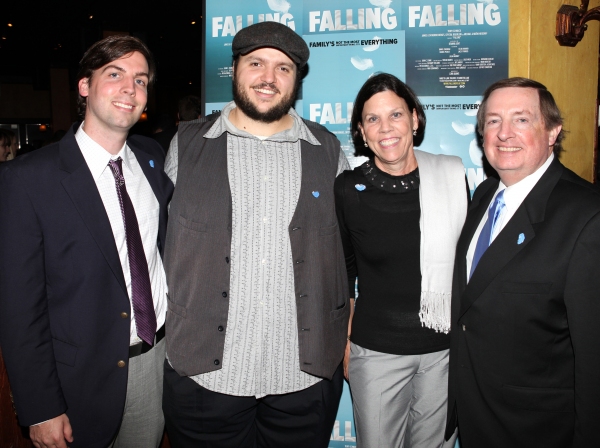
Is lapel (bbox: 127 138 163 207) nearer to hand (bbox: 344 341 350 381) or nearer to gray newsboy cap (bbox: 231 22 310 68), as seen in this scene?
gray newsboy cap (bbox: 231 22 310 68)

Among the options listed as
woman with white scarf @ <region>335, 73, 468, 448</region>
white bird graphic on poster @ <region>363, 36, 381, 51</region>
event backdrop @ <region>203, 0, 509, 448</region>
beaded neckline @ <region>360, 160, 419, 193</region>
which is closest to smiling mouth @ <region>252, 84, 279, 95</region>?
woman with white scarf @ <region>335, 73, 468, 448</region>

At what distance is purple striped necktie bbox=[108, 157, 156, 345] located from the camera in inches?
79.8

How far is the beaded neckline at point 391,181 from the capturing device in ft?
7.60

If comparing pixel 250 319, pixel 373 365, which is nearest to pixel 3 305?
pixel 250 319

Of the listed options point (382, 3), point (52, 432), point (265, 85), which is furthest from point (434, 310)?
point (382, 3)

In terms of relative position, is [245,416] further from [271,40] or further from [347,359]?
[271,40]

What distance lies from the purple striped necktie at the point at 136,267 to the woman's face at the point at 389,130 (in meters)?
1.17

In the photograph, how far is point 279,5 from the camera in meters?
3.08

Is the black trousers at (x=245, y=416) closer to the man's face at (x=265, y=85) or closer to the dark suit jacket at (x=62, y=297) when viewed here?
the dark suit jacket at (x=62, y=297)

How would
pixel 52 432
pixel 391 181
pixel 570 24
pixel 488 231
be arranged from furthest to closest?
pixel 570 24 < pixel 391 181 < pixel 488 231 < pixel 52 432

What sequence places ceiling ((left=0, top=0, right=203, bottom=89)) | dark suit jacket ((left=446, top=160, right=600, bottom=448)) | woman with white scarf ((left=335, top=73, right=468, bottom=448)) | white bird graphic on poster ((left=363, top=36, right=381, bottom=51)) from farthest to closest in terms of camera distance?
ceiling ((left=0, top=0, right=203, bottom=89)) < white bird graphic on poster ((left=363, top=36, right=381, bottom=51)) < woman with white scarf ((left=335, top=73, right=468, bottom=448)) < dark suit jacket ((left=446, top=160, right=600, bottom=448))

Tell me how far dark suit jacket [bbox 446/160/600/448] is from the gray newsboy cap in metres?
1.22

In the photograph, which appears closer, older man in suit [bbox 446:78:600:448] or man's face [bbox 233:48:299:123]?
older man in suit [bbox 446:78:600:448]

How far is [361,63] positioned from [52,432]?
2.55 m
